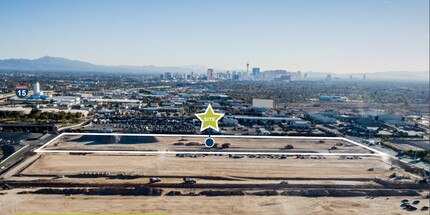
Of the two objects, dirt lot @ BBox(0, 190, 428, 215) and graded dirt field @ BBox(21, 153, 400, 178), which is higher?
graded dirt field @ BBox(21, 153, 400, 178)

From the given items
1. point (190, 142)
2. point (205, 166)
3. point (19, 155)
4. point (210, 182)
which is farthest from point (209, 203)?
point (19, 155)

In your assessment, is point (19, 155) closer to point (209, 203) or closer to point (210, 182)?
point (209, 203)

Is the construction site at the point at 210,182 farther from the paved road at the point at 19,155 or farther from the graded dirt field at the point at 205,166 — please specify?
the paved road at the point at 19,155

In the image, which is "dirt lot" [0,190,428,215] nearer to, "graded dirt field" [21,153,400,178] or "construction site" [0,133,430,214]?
"construction site" [0,133,430,214]

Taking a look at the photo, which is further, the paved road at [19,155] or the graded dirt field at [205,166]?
the graded dirt field at [205,166]

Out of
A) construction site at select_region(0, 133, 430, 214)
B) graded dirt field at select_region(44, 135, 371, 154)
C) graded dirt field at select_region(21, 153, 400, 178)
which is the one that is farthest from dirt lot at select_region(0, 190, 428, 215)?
graded dirt field at select_region(44, 135, 371, 154)

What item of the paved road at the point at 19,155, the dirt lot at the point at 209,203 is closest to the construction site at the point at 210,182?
the dirt lot at the point at 209,203

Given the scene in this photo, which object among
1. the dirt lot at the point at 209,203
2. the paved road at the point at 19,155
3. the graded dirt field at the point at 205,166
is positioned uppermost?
the paved road at the point at 19,155

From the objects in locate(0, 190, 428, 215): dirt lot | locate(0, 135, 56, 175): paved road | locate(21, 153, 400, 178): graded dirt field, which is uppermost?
locate(0, 135, 56, 175): paved road

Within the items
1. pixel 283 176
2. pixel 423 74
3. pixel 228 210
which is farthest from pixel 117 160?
pixel 423 74
